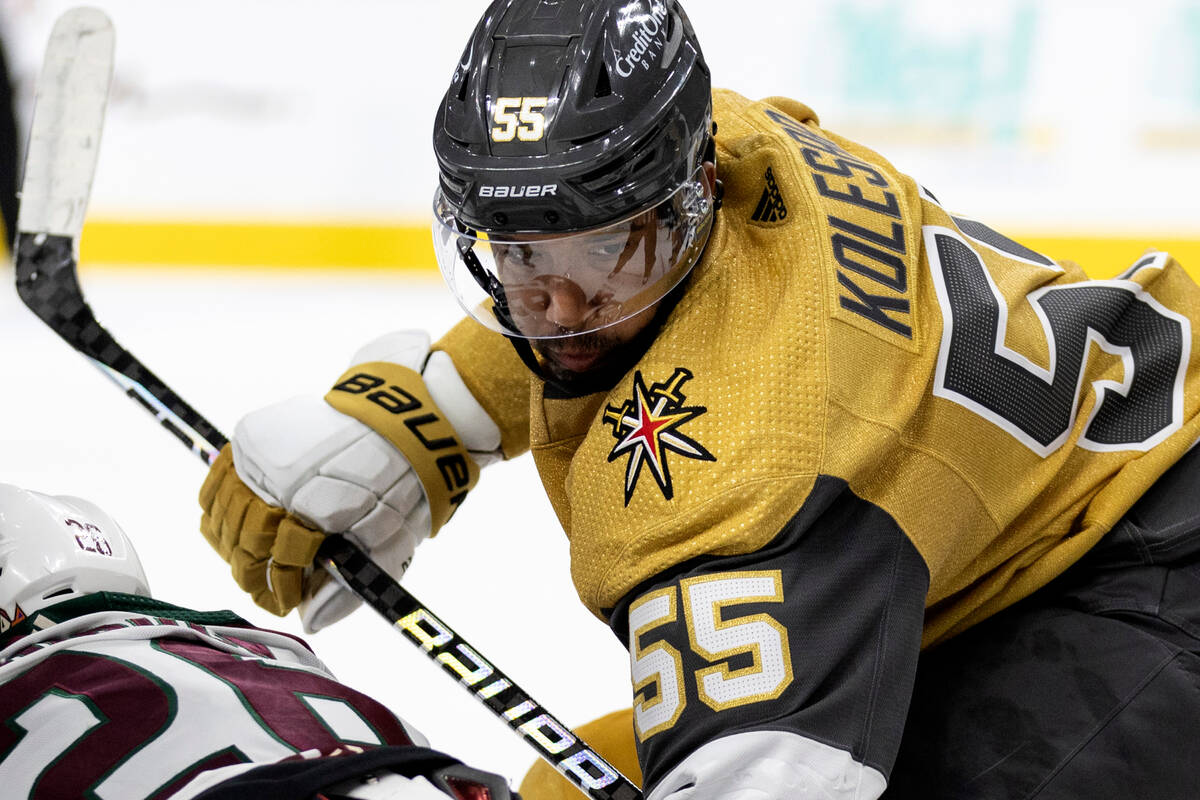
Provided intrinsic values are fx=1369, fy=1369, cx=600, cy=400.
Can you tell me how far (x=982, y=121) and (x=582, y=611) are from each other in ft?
6.32

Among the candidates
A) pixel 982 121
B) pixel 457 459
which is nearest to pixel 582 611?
pixel 457 459

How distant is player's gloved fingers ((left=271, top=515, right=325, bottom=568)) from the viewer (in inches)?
63.8

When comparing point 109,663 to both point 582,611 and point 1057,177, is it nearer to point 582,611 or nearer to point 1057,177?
point 582,611

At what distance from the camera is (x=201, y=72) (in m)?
3.52

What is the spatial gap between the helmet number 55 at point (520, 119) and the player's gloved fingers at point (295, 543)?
63cm

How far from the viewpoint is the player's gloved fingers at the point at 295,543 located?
162 cm

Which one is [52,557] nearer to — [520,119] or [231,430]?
[520,119]

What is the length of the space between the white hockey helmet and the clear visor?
0.46 meters

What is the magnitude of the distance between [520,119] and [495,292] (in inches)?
7.1

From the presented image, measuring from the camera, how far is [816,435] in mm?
1118

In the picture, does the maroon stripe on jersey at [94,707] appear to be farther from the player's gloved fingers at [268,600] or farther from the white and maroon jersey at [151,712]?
the player's gloved fingers at [268,600]

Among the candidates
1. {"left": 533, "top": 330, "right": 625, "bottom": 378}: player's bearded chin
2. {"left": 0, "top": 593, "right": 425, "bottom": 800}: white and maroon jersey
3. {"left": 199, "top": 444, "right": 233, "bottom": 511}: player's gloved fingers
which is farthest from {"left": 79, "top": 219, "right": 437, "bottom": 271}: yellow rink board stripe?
{"left": 0, "top": 593, "right": 425, "bottom": 800}: white and maroon jersey

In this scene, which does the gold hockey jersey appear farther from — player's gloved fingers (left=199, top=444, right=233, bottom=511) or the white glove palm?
player's gloved fingers (left=199, top=444, right=233, bottom=511)

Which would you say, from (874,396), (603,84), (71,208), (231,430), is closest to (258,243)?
(231,430)
